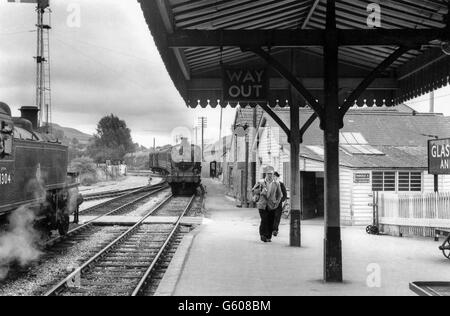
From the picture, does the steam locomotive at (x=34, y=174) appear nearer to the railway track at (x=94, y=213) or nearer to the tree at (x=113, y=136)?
the railway track at (x=94, y=213)

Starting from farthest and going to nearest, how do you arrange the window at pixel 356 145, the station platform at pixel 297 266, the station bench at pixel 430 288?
1. the window at pixel 356 145
2. the station platform at pixel 297 266
3. the station bench at pixel 430 288

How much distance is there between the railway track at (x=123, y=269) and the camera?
8.23 meters

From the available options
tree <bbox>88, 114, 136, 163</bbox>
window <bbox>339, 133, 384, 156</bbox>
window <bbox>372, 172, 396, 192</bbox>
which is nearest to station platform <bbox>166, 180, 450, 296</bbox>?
window <bbox>372, 172, 396, 192</bbox>

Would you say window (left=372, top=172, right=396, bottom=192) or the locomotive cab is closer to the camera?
the locomotive cab

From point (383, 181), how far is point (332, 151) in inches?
387

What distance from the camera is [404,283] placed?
7.71 meters

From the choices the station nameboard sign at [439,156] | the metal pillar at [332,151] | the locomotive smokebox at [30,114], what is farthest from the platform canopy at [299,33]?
the locomotive smokebox at [30,114]

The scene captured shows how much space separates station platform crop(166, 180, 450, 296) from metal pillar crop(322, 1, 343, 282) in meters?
0.35

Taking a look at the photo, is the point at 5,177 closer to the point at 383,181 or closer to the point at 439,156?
the point at 439,156

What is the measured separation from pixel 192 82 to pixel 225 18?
3.59m

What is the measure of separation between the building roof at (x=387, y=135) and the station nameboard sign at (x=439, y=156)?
4.46 metres

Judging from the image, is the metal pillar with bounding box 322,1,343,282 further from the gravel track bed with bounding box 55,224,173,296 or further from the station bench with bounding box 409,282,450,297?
the gravel track bed with bounding box 55,224,173,296

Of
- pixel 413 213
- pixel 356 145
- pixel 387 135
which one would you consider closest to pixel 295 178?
pixel 413 213

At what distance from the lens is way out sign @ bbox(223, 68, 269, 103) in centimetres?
888
